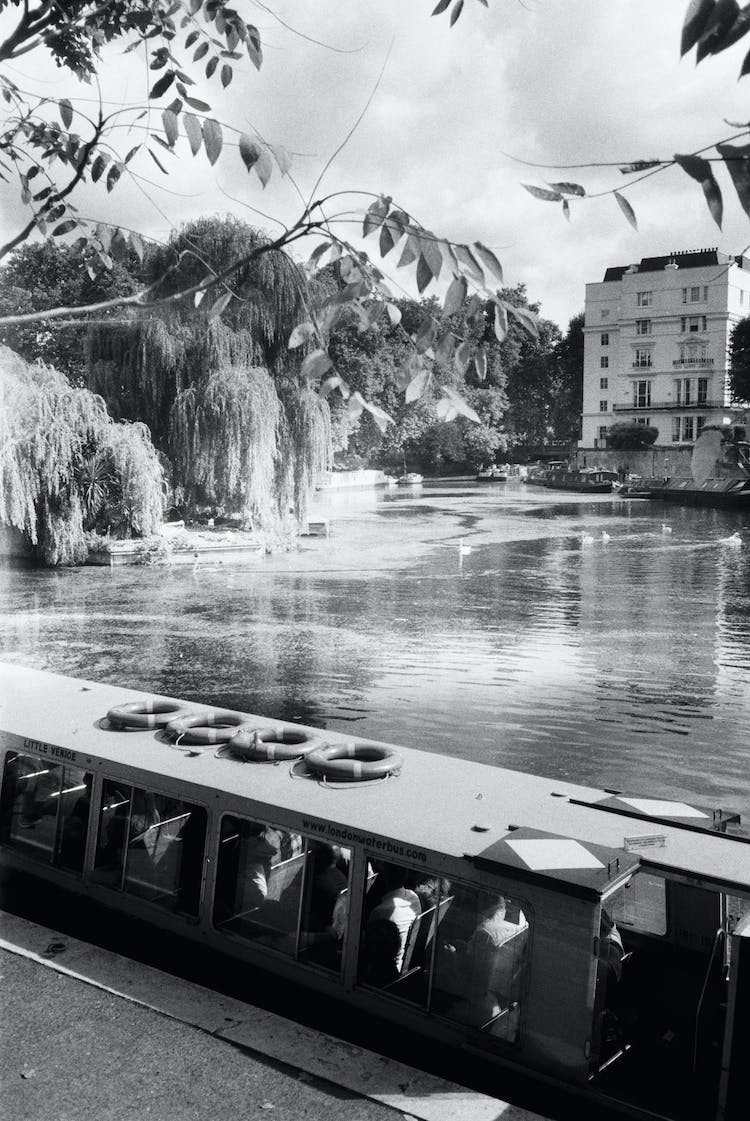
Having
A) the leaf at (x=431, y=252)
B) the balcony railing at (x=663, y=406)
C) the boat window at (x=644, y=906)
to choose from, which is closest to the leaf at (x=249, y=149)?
the leaf at (x=431, y=252)

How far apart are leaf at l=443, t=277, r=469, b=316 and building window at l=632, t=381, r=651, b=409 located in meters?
14.5

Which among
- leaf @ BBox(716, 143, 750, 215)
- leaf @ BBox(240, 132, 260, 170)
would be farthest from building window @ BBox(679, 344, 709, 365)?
leaf @ BBox(716, 143, 750, 215)

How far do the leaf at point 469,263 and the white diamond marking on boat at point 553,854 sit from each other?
8.52 ft

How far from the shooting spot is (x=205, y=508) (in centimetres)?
2092

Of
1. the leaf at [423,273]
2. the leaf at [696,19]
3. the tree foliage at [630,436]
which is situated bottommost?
the leaf at [423,273]

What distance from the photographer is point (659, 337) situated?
14211 mm

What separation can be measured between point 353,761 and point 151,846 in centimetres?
131

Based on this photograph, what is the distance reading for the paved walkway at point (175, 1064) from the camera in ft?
14.0

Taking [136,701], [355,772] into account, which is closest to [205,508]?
[136,701]

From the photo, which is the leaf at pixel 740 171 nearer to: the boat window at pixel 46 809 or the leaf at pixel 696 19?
the leaf at pixel 696 19

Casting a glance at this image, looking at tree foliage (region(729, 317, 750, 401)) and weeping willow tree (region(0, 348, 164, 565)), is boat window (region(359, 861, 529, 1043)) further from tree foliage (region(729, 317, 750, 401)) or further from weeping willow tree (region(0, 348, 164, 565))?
weeping willow tree (region(0, 348, 164, 565))

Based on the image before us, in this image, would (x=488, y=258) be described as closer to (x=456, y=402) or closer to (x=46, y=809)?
(x=456, y=402)

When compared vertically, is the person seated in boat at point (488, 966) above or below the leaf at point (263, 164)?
below

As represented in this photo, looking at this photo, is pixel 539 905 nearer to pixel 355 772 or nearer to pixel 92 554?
pixel 355 772
